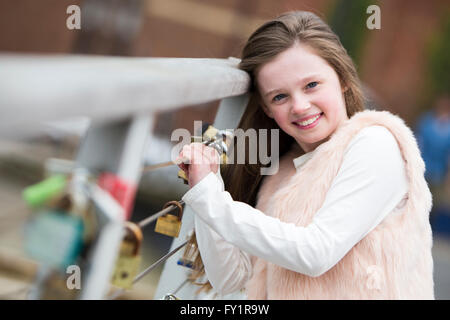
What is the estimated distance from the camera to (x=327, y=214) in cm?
146

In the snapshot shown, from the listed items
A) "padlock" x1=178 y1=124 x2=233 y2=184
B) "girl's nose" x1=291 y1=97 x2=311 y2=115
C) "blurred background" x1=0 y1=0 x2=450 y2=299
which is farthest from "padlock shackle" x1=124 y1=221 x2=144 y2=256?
"blurred background" x1=0 y1=0 x2=450 y2=299

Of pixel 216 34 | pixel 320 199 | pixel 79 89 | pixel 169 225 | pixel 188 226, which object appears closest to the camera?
pixel 79 89

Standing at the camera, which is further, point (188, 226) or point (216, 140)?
point (188, 226)

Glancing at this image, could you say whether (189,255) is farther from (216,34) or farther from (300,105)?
(216,34)

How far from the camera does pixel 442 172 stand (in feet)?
26.0

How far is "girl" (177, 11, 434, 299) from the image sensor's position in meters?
1.43

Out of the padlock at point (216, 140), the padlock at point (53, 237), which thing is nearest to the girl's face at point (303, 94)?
the padlock at point (216, 140)

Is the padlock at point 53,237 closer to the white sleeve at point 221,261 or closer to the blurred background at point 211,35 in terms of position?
the white sleeve at point 221,261

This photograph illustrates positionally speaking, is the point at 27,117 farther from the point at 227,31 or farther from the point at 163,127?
the point at 227,31

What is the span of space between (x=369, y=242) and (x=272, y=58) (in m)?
0.64

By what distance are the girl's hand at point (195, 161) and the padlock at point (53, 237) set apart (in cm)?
66

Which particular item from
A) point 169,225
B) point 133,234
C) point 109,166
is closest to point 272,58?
point 169,225

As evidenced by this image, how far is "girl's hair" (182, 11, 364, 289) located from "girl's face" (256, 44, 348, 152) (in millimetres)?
37
